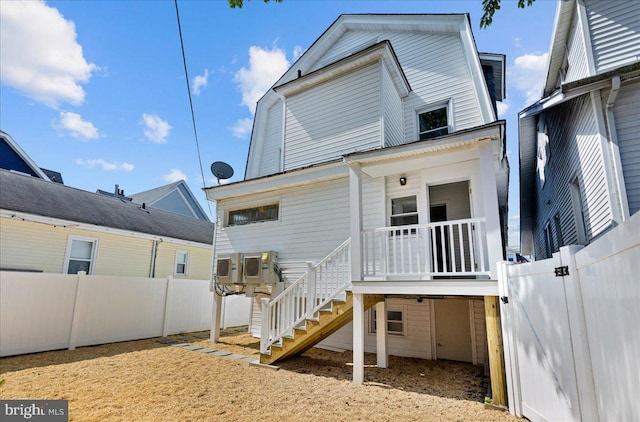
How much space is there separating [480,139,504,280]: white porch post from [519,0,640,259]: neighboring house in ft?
6.30

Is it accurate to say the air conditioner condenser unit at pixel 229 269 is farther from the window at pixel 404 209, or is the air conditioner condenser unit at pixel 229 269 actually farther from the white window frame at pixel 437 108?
the white window frame at pixel 437 108

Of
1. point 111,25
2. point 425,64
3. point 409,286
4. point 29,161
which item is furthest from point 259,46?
point 29,161

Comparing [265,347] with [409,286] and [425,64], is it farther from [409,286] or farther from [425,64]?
[425,64]

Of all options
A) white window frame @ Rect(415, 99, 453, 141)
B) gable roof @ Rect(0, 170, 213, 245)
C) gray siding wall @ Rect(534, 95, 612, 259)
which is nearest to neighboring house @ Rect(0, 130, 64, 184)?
gable roof @ Rect(0, 170, 213, 245)

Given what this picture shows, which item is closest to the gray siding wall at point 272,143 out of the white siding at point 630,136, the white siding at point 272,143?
the white siding at point 272,143

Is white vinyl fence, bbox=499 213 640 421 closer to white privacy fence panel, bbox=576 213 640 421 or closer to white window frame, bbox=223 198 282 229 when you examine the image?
white privacy fence panel, bbox=576 213 640 421

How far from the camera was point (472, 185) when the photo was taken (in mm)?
6387

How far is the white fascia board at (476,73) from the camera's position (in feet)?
25.0

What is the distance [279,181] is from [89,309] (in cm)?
594

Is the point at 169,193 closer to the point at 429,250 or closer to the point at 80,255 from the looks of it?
the point at 80,255

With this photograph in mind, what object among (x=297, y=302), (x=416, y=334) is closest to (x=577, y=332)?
(x=297, y=302)

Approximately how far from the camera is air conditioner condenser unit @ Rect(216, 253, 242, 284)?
28.0 feet

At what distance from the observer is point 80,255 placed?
36.4 ft

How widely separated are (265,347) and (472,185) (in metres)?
5.42
